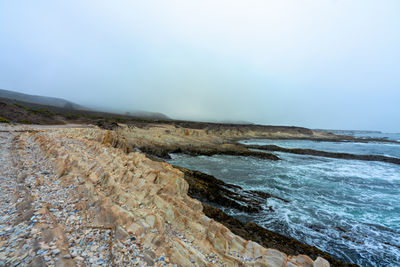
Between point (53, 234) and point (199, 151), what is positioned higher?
point (53, 234)

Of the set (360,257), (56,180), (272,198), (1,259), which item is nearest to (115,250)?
(1,259)

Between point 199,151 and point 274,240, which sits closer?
point 274,240

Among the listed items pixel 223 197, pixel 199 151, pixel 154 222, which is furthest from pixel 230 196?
pixel 199 151

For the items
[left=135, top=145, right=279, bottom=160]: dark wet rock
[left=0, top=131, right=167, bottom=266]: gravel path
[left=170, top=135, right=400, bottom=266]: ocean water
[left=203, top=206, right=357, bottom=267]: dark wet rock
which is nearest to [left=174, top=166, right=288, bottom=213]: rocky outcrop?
[left=170, top=135, right=400, bottom=266]: ocean water

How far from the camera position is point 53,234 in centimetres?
305

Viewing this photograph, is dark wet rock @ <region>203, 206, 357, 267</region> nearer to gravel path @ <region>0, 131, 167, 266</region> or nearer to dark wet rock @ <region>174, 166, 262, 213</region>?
dark wet rock @ <region>174, 166, 262, 213</region>

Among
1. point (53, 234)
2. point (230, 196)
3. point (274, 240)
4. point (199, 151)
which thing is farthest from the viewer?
point (199, 151)

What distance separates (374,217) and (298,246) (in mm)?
7369

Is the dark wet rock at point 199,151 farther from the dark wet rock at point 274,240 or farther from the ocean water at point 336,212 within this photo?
the dark wet rock at point 274,240

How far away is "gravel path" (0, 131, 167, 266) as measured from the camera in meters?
2.62

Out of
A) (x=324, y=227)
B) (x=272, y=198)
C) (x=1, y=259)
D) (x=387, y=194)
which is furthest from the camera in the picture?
(x=387, y=194)

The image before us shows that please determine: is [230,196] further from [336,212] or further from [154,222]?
[154,222]

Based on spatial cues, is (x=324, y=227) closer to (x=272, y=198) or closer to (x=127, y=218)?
(x=272, y=198)

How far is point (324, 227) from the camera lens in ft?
28.2
